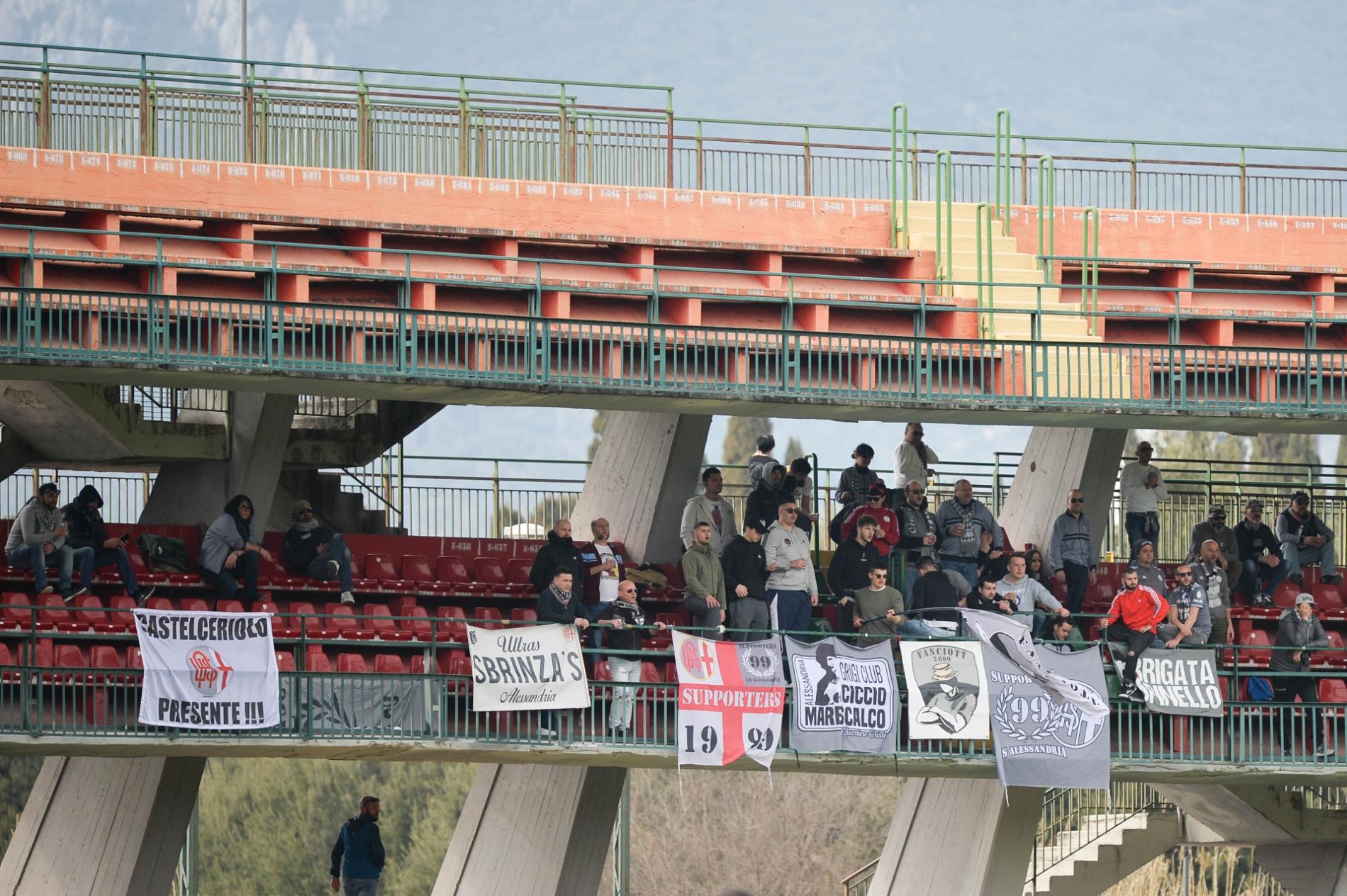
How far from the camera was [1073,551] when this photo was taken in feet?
71.3

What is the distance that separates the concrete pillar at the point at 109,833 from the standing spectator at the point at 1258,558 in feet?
Answer: 36.9

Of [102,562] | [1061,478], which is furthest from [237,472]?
[1061,478]

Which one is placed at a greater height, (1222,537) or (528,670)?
(1222,537)

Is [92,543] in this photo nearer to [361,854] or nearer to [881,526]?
[361,854]

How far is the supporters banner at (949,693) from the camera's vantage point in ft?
60.3

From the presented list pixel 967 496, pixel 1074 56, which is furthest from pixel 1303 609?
pixel 1074 56

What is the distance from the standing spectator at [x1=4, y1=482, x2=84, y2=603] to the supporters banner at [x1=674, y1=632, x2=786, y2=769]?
5379mm

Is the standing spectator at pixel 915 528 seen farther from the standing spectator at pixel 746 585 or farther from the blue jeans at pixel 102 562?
the blue jeans at pixel 102 562

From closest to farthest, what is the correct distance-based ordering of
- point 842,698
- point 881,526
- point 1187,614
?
1. point 842,698
2. point 1187,614
3. point 881,526

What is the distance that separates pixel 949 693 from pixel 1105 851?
11.5 m

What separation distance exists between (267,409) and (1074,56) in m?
112

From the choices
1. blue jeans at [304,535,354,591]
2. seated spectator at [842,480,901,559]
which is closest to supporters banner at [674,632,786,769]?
seated spectator at [842,480,901,559]

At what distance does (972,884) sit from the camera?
22344mm

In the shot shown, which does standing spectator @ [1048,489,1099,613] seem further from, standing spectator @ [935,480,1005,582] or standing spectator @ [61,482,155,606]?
standing spectator @ [61,482,155,606]
